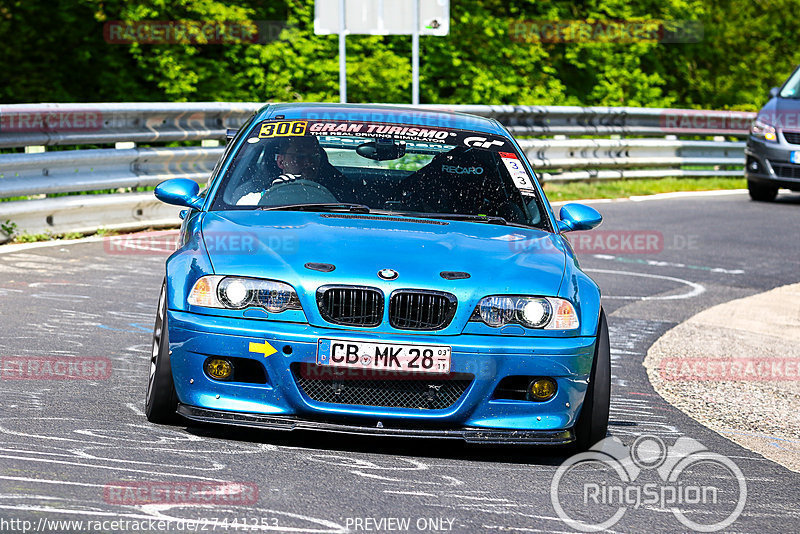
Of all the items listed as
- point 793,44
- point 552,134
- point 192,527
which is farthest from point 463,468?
point 793,44

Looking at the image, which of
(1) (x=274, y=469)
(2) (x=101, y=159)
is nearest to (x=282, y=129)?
(1) (x=274, y=469)

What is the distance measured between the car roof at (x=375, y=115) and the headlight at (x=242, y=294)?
1780 millimetres

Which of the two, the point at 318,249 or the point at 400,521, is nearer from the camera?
the point at 400,521

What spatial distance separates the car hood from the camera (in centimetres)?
526

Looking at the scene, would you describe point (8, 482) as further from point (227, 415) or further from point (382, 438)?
point (382, 438)

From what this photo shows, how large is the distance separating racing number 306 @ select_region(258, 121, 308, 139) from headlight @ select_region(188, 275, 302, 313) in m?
1.56

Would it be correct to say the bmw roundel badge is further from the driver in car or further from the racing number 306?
the racing number 306

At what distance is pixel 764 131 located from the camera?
19.5 meters

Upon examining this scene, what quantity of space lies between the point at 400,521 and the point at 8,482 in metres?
1.30

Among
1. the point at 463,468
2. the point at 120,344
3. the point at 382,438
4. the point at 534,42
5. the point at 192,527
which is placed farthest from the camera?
the point at 534,42

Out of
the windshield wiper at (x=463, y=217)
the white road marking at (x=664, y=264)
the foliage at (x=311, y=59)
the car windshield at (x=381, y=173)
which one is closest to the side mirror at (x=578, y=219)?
the car windshield at (x=381, y=173)

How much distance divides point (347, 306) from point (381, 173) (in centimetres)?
173

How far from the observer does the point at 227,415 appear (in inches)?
206

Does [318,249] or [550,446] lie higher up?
[318,249]
